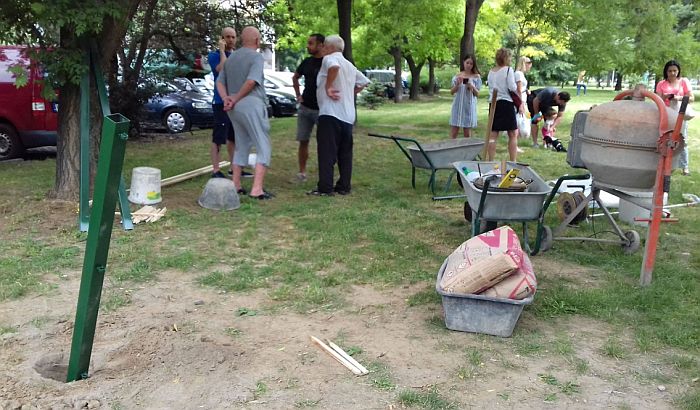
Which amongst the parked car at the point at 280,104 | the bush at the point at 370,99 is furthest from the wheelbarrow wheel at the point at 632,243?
the bush at the point at 370,99

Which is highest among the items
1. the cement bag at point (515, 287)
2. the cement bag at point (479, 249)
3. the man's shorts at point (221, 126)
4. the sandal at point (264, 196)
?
the man's shorts at point (221, 126)

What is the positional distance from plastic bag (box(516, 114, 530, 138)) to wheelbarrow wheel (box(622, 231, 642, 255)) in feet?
24.5

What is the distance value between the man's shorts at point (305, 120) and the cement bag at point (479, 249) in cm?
429

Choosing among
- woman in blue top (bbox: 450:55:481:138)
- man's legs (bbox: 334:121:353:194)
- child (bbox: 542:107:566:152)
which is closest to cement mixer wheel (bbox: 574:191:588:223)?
man's legs (bbox: 334:121:353:194)

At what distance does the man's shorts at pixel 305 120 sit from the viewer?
8.27 meters

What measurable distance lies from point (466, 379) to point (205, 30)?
11332 millimetres

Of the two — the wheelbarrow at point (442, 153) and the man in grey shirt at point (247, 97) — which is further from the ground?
the man in grey shirt at point (247, 97)

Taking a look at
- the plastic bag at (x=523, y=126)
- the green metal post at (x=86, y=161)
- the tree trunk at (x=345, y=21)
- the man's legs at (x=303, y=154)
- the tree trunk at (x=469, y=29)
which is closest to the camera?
the green metal post at (x=86, y=161)

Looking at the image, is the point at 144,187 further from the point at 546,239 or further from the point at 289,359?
the point at 546,239

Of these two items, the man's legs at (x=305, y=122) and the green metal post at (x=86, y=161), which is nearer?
the green metal post at (x=86, y=161)

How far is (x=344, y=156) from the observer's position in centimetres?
787

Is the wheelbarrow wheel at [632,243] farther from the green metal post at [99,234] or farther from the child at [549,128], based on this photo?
the child at [549,128]

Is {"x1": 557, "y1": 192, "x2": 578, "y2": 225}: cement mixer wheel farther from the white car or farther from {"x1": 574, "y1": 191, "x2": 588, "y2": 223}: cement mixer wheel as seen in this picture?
the white car

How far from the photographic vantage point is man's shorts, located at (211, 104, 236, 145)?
8078 mm
